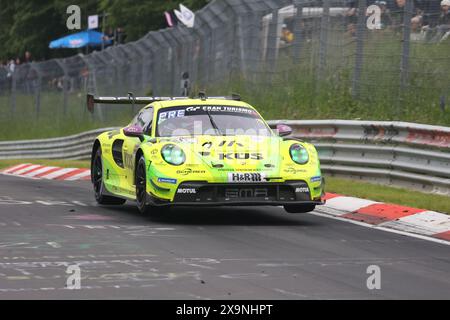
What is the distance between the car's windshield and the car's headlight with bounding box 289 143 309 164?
755 millimetres

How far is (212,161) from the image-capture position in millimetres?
11836

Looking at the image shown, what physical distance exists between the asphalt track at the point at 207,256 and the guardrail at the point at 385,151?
2.60 m

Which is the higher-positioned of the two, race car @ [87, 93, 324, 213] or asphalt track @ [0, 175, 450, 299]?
race car @ [87, 93, 324, 213]

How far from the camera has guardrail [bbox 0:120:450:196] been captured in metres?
15.1

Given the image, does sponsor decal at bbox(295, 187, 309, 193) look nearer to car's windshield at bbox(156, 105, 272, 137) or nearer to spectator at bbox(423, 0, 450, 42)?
car's windshield at bbox(156, 105, 272, 137)

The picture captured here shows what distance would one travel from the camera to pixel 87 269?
860 centimetres

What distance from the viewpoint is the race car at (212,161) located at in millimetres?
11773

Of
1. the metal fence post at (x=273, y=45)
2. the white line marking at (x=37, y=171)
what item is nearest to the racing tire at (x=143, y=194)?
the metal fence post at (x=273, y=45)

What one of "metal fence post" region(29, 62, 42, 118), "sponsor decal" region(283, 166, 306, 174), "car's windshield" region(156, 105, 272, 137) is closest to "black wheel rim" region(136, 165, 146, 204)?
"car's windshield" region(156, 105, 272, 137)

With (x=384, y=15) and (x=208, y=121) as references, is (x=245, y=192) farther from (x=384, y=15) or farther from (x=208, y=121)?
(x=384, y=15)

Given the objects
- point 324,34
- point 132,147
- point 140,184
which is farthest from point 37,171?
point 140,184

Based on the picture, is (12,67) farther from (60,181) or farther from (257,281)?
(257,281)

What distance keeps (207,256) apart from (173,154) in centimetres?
262

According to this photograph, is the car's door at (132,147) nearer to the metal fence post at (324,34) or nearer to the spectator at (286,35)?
the metal fence post at (324,34)
